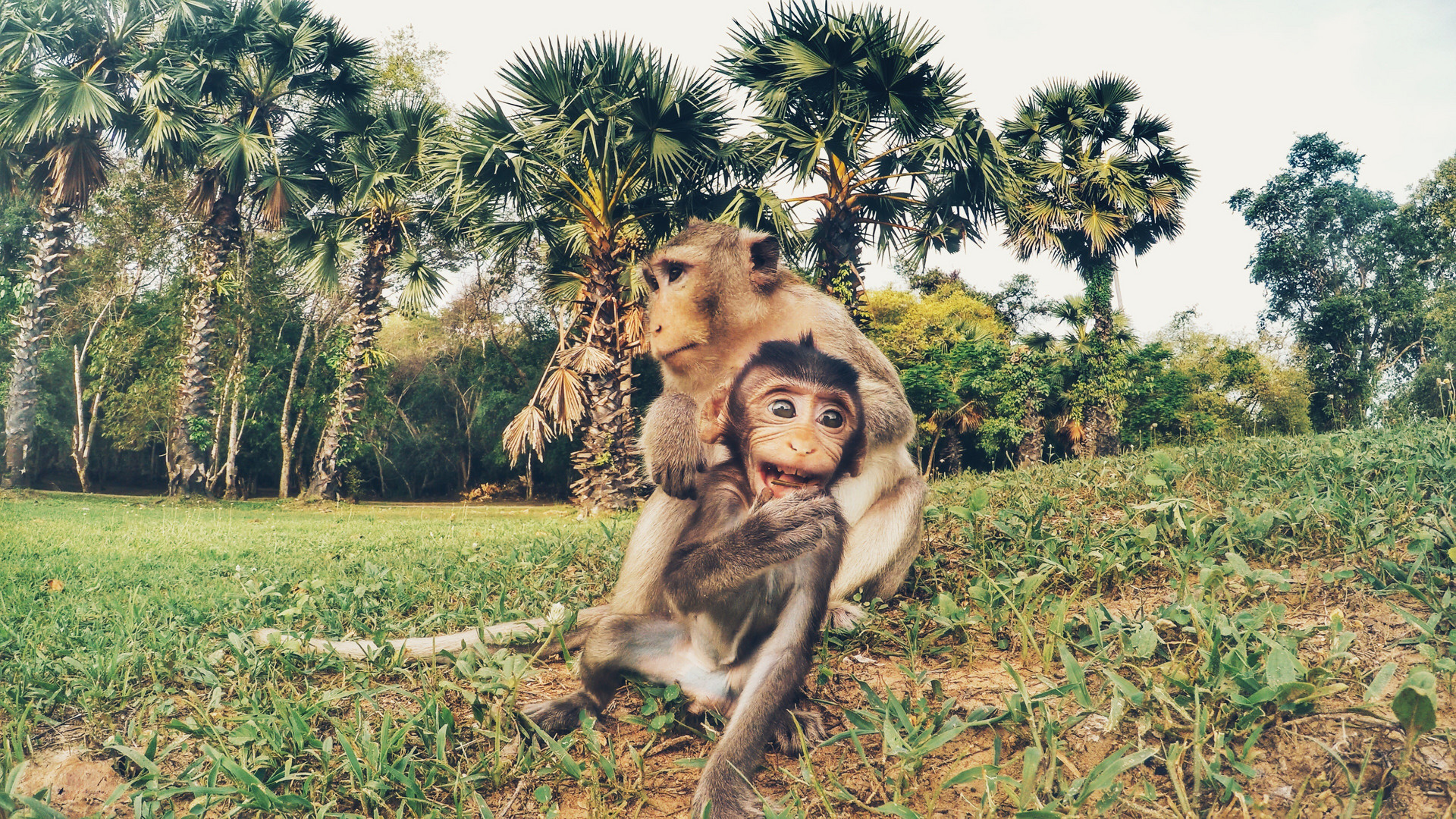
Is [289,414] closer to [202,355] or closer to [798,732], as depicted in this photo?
[202,355]

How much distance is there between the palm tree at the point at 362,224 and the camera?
14688 mm

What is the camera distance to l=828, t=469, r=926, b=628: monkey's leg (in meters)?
2.54

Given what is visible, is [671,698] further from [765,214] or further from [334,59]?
[334,59]

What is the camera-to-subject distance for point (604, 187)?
428 centimetres

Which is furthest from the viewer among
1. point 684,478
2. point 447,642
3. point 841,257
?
point 841,257

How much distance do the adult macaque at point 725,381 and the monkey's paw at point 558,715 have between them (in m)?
0.29

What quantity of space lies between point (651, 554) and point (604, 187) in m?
2.89

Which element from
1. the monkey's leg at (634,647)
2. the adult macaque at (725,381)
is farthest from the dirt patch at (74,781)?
the monkey's leg at (634,647)

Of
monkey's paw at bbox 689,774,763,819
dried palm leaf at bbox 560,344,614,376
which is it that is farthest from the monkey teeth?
dried palm leaf at bbox 560,344,614,376

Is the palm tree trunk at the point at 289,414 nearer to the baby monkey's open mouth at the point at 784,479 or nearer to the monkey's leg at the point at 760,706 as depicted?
the monkey's leg at the point at 760,706

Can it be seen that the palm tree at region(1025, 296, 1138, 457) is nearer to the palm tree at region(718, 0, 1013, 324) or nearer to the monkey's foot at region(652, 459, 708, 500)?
the palm tree at region(718, 0, 1013, 324)

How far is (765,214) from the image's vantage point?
22.9 ft

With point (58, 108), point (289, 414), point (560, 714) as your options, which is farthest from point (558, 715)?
point (289, 414)

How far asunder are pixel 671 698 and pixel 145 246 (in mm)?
20748
